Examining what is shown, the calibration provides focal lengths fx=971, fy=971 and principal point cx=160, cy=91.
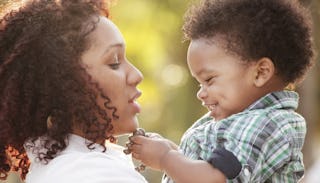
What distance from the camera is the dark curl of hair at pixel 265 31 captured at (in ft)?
11.3

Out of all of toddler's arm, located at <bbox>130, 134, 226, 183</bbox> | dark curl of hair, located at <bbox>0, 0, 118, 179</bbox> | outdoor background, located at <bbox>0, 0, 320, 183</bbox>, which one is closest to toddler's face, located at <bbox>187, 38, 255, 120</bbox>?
toddler's arm, located at <bbox>130, 134, 226, 183</bbox>

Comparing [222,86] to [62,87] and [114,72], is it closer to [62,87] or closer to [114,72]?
[114,72]

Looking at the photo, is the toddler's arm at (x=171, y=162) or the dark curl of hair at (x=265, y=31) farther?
the dark curl of hair at (x=265, y=31)

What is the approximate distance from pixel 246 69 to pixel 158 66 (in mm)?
12814

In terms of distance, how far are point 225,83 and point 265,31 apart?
A: 0.77 feet

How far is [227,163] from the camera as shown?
123 inches

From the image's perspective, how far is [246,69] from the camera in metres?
3.45

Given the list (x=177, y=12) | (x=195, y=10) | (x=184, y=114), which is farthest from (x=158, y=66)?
(x=195, y=10)

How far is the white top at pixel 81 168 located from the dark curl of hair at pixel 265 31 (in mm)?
597

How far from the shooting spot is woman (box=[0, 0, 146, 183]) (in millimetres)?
3271

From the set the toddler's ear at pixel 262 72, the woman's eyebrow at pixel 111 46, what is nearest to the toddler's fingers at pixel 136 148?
the woman's eyebrow at pixel 111 46

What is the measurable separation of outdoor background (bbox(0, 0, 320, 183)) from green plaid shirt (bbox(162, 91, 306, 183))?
30.7ft

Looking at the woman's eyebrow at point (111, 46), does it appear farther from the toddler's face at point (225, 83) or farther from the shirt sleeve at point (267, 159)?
the shirt sleeve at point (267, 159)

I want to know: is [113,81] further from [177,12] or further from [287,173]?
[177,12]
